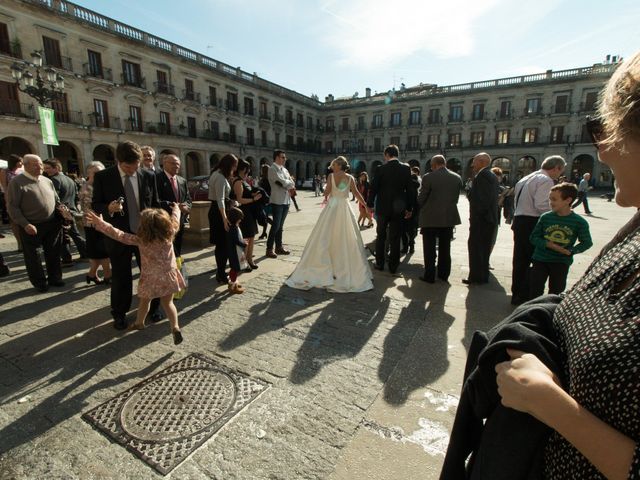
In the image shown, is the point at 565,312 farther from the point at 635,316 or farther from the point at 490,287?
the point at 490,287

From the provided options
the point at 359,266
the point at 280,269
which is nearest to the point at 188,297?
the point at 280,269

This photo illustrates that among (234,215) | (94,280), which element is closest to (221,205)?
(234,215)

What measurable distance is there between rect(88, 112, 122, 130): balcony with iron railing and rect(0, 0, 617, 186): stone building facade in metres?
0.09

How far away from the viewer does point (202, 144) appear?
3288 cm

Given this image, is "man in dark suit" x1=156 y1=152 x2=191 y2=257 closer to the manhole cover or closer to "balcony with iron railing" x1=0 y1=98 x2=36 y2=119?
the manhole cover

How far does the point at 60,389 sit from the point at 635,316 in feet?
11.6

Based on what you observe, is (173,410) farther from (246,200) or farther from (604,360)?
(246,200)

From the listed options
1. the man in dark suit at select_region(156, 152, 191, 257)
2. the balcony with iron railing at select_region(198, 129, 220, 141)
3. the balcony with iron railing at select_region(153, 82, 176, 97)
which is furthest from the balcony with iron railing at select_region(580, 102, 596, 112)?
the man in dark suit at select_region(156, 152, 191, 257)

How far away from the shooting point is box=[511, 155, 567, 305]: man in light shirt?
14.4 ft

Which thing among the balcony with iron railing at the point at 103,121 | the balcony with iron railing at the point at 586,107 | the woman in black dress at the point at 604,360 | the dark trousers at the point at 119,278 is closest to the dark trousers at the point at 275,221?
the dark trousers at the point at 119,278

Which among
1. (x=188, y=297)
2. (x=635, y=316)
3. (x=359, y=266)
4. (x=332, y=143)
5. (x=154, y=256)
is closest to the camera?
(x=635, y=316)

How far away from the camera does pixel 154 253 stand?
11.4 ft

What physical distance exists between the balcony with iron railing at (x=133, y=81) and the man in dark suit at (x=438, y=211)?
29.7m

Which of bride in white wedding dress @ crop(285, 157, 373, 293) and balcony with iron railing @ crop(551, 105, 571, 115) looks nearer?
bride in white wedding dress @ crop(285, 157, 373, 293)
